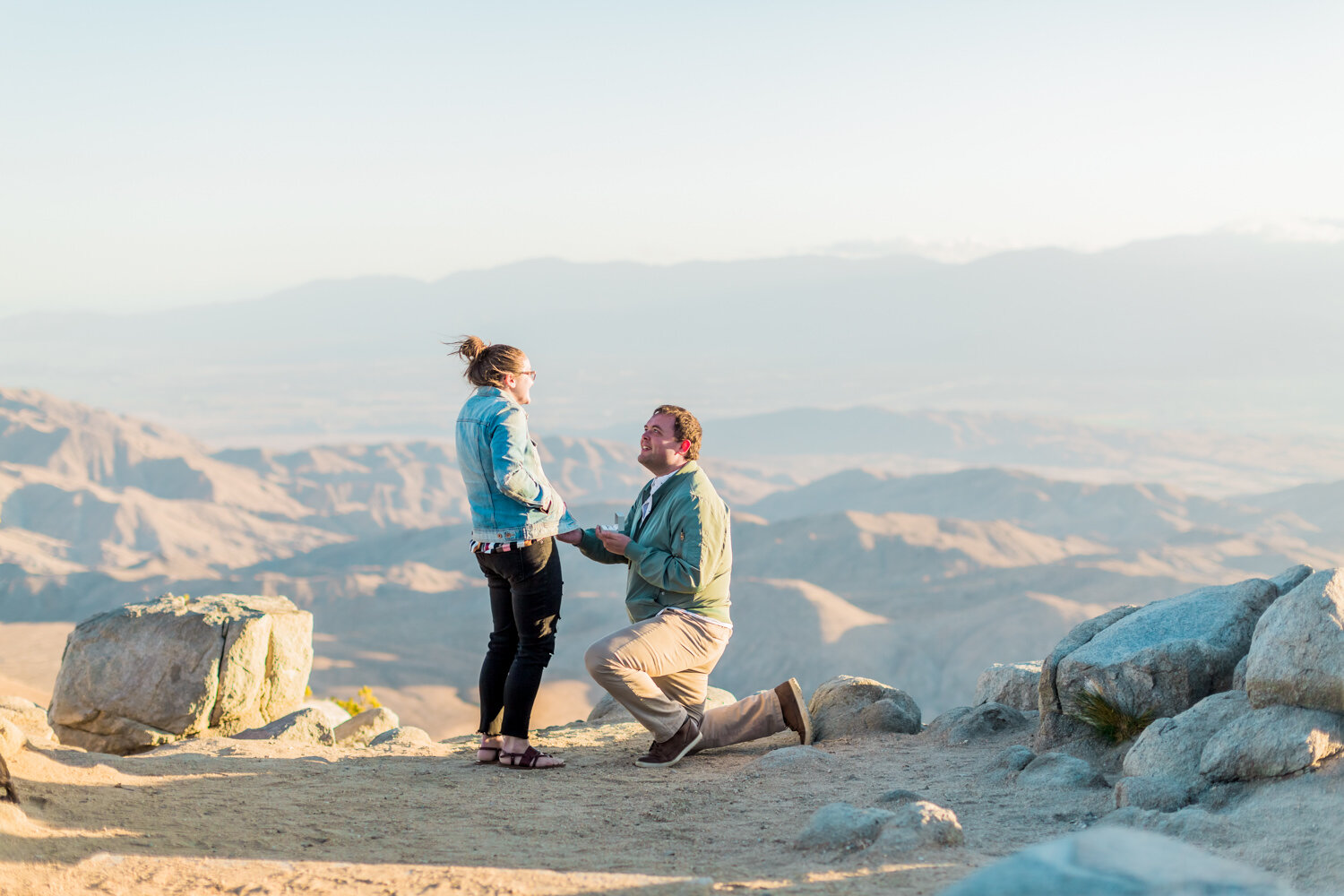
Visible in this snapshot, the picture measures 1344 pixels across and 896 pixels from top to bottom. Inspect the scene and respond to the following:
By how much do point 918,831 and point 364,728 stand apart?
5.57 metres

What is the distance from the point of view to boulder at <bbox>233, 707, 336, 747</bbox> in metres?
8.20

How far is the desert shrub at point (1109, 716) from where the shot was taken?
5.56m

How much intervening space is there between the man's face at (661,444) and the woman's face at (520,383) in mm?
641

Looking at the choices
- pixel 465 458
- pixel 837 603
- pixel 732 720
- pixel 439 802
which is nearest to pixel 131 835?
pixel 439 802

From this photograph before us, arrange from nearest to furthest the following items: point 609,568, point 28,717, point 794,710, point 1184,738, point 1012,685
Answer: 1. point 1184,738
2. point 794,710
3. point 1012,685
4. point 28,717
5. point 609,568

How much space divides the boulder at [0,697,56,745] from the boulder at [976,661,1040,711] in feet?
19.8

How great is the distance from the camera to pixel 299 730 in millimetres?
8289

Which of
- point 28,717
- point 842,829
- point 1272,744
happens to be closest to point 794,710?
point 842,829

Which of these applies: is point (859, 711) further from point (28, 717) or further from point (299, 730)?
point (28, 717)

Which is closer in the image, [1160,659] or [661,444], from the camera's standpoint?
[1160,659]

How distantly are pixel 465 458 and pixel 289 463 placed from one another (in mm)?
141997

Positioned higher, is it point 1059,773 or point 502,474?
point 502,474

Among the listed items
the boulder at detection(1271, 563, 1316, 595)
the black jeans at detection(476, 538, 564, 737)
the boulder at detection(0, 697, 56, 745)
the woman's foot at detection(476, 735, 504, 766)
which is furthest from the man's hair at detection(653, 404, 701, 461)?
the boulder at detection(0, 697, 56, 745)

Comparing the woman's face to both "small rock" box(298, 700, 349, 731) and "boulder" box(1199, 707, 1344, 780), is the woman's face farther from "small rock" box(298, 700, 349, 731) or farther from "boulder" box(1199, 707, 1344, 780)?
"small rock" box(298, 700, 349, 731)
